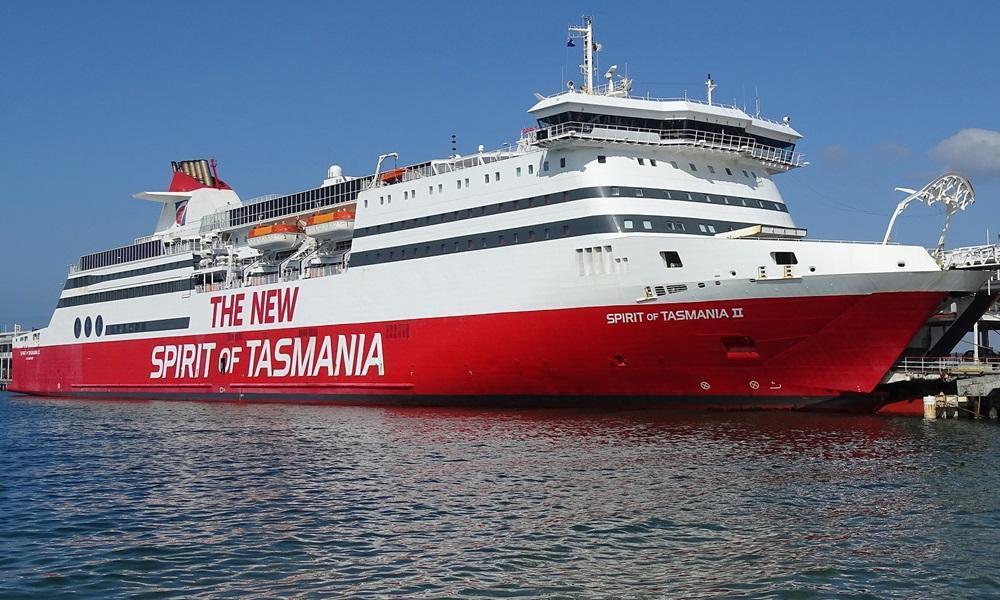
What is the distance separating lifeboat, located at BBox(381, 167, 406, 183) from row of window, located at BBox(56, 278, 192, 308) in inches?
527

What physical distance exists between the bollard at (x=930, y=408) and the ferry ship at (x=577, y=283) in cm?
194

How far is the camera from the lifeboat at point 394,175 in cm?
3524

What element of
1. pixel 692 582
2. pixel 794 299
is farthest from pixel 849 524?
pixel 794 299

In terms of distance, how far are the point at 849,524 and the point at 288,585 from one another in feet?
25.8

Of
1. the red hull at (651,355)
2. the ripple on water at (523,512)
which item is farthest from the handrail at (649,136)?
the ripple on water at (523,512)

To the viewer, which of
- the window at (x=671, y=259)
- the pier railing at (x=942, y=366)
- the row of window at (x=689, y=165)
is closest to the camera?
the window at (x=671, y=259)

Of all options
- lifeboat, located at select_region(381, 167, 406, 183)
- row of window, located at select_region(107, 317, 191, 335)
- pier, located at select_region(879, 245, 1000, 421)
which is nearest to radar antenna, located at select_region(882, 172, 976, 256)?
pier, located at select_region(879, 245, 1000, 421)

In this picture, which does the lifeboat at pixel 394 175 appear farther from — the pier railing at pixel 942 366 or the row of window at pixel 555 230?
the pier railing at pixel 942 366

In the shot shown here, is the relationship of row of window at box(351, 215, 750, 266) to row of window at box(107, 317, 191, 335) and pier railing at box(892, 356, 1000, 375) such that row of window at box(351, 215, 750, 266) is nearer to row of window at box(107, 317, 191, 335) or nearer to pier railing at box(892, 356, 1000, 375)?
pier railing at box(892, 356, 1000, 375)

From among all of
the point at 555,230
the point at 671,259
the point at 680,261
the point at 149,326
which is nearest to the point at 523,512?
the point at 680,261

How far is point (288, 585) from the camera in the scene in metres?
11.2

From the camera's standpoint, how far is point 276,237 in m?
39.8

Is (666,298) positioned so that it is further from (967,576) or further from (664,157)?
(967,576)

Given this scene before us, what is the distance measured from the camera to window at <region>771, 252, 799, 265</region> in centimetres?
2545
